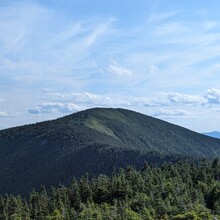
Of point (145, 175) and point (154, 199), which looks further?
point (145, 175)

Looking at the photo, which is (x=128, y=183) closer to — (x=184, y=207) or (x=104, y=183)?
(x=104, y=183)

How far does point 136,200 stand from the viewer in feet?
351

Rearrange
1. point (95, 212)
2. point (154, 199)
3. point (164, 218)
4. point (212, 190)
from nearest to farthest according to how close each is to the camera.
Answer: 1. point (164, 218)
2. point (95, 212)
3. point (154, 199)
4. point (212, 190)

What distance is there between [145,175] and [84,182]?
1855 centimetres

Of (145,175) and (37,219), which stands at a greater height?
(145,175)

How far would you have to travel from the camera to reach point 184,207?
314ft

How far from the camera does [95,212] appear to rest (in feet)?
310

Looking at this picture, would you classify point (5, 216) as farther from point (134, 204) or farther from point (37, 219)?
point (134, 204)

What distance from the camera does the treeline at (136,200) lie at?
93.6 meters

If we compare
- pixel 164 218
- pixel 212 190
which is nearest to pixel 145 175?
pixel 212 190

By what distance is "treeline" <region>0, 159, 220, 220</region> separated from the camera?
9356 centimetres

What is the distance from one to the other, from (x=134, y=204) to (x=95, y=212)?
13.3 m

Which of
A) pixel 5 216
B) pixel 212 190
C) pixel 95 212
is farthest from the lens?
pixel 5 216

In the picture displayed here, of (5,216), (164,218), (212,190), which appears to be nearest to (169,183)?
(212,190)
